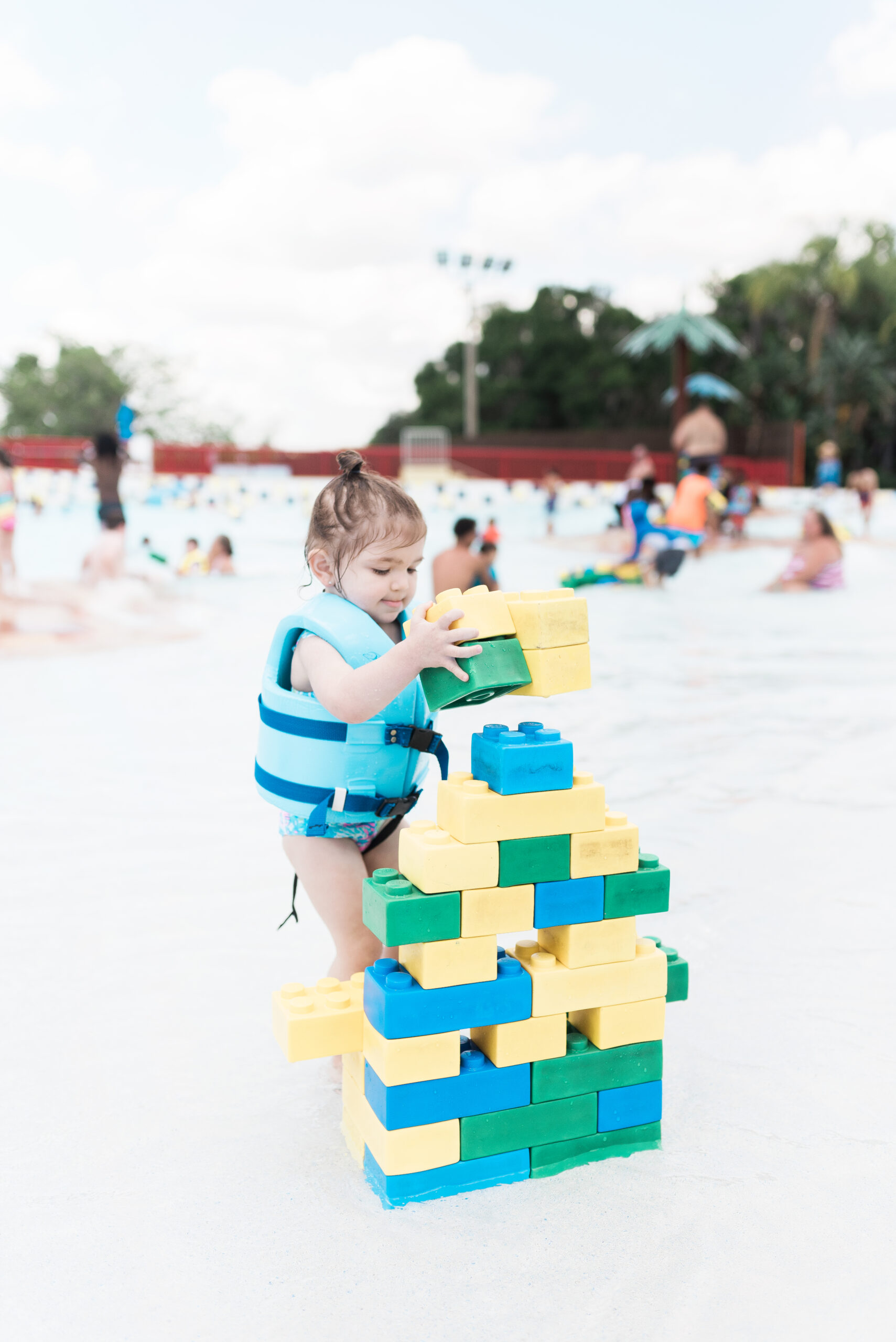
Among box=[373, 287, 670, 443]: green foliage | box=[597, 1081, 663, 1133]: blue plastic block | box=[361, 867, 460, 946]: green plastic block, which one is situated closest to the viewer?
box=[361, 867, 460, 946]: green plastic block

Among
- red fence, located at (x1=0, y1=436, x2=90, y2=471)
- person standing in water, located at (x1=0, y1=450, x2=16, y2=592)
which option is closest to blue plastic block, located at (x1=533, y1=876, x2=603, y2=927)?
person standing in water, located at (x1=0, y1=450, x2=16, y2=592)

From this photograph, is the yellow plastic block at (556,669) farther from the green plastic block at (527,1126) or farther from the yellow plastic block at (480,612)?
the green plastic block at (527,1126)

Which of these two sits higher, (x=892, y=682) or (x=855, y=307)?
Result: (x=855, y=307)

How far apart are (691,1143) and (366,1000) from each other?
0.72m

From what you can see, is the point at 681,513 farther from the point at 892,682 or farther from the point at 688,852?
the point at 688,852

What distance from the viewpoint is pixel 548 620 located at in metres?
1.84

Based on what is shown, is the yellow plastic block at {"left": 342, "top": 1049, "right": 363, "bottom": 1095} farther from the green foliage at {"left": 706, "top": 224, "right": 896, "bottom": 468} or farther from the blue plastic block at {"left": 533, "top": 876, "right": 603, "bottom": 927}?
the green foliage at {"left": 706, "top": 224, "right": 896, "bottom": 468}

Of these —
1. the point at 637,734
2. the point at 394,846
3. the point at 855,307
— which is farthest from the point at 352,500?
the point at 855,307

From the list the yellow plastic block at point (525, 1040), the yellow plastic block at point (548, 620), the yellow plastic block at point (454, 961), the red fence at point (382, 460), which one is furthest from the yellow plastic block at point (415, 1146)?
the red fence at point (382, 460)

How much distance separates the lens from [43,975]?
9.09 ft

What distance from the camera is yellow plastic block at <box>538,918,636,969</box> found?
6.15 ft

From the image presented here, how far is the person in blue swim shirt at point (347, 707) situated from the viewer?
195cm

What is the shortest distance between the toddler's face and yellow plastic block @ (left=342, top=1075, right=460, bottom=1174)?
3.06 feet

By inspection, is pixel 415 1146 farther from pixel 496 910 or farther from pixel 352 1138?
pixel 496 910
